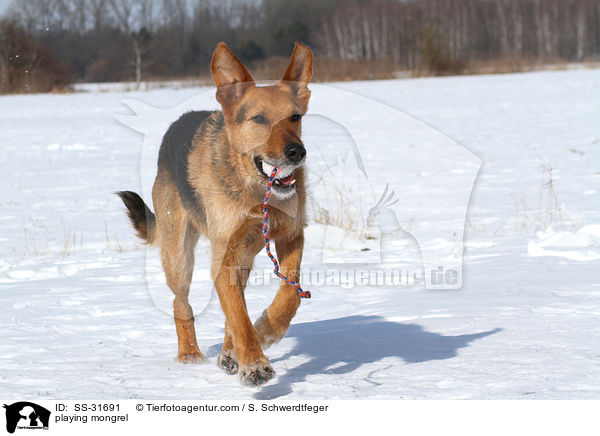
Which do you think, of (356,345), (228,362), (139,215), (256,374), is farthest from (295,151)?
(139,215)

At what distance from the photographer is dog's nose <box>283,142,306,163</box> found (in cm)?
326

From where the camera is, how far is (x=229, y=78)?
3506 mm

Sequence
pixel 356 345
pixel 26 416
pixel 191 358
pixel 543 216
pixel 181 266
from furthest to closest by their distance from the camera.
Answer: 1. pixel 543 216
2. pixel 181 266
3. pixel 356 345
4. pixel 191 358
5. pixel 26 416

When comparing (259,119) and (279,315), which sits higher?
(259,119)

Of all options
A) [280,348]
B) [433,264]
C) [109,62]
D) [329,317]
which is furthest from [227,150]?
[109,62]

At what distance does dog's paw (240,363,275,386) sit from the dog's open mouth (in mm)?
913

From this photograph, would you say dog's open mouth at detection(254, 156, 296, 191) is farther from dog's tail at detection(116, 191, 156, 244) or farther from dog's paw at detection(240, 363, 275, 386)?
dog's tail at detection(116, 191, 156, 244)

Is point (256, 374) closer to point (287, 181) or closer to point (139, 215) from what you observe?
point (287, 181)

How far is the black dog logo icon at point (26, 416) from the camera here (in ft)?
8.95

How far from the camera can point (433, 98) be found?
69.2 ft

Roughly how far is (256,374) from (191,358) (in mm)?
752

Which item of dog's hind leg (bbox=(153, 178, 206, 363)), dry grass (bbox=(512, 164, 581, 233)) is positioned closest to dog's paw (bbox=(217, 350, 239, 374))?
dog's hind leg (bbox=(153, 178, 206, 363))

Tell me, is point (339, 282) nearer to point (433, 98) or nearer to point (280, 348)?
point (280, 348)

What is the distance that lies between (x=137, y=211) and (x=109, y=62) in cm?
3429
